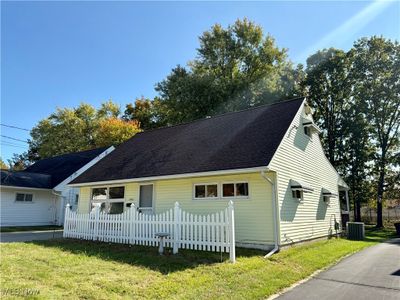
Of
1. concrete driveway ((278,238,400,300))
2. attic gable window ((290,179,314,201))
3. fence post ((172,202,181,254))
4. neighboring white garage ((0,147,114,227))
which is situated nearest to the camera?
concrete driveway ((278,238,400,300))

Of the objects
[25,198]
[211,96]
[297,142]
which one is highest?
[211,96]

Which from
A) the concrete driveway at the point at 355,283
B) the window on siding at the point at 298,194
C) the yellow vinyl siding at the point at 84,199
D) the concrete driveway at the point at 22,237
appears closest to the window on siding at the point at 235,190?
the window on siding at the point at 298,194

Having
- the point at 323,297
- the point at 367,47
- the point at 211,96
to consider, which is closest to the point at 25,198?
the point at 211,96

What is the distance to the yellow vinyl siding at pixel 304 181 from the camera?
10945 millimetres

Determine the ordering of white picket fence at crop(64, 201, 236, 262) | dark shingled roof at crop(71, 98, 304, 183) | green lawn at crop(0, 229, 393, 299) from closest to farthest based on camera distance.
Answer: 1. green lawn at crop(0, 229, 393, 299)
2. white picket fence at crop(64, 201, 236, 262)
3. dark shingled roof at crop(71, 98, 304, 183)

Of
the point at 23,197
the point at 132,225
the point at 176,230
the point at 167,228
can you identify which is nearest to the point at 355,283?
the point at 176,230

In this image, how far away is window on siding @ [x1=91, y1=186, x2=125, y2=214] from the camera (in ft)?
47.8

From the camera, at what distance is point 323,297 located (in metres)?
5.58

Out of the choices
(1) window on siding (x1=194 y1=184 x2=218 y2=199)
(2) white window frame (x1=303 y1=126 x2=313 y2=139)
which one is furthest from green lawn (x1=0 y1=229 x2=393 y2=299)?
(2) white window frame (x1=303 y1=126 x2=313 y2=139)

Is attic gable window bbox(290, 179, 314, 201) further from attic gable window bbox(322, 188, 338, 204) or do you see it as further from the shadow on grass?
attic gable window bbox(322, 188, 338, 204)

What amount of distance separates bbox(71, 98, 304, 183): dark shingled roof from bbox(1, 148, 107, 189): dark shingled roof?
8.23 m

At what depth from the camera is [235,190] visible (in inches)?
435

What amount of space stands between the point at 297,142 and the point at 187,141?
17.7ft

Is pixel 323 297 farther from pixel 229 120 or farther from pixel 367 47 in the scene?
pixel 367 47
